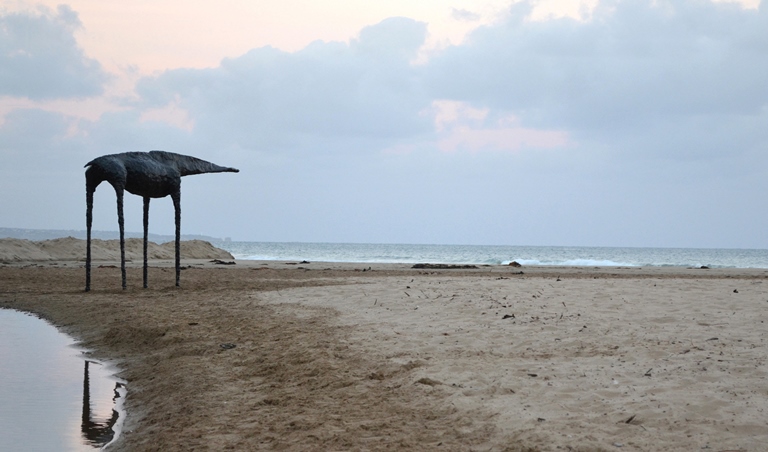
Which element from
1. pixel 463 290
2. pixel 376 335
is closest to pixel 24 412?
pixel 376 335

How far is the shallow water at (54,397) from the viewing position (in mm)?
6906

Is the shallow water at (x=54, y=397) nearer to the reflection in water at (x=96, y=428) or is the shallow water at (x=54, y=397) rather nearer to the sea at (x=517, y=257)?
the reflection in water at (x=96, y=428)

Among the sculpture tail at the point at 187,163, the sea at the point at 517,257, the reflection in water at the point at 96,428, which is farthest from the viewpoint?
the sea at the point at 517,257

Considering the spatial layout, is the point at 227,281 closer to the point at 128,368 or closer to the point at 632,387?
the point at 128,368

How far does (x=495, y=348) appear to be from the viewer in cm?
918

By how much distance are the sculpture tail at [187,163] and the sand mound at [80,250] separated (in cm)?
2002

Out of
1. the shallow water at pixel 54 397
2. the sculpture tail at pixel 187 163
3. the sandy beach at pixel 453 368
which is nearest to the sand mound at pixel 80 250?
the sculpture tail at pixel 187 163

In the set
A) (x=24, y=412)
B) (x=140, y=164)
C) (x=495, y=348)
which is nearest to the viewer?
(x=24, y=412)

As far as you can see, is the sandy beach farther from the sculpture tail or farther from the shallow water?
the sculpture tail

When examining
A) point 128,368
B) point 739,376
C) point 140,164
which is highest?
point 140,164

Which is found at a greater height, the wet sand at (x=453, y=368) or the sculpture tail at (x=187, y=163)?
the sculpture tail at (x=187, y=163)

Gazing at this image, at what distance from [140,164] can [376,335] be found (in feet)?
39.2

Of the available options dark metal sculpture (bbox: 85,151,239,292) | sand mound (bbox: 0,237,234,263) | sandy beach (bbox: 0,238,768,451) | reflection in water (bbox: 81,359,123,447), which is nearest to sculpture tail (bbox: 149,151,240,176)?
dark metal sculpture (bbox: 85,151,239,292)

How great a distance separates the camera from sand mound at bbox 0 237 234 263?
37469mm
